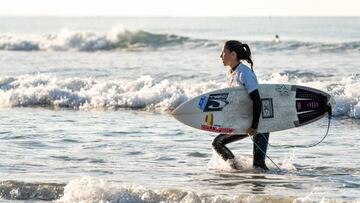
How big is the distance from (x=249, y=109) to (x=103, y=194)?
2088 millimetres

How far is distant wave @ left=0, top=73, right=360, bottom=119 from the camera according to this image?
59.9 feet

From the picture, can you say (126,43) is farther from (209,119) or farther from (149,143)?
(209,119)

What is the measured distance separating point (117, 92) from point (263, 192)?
11.4m

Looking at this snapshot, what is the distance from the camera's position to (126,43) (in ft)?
132

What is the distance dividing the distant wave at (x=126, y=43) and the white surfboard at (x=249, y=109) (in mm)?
21215

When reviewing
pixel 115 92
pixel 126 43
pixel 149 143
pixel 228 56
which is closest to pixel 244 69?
pixel 228 56

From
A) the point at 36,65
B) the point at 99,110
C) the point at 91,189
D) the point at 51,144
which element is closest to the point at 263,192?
the point at 91,189

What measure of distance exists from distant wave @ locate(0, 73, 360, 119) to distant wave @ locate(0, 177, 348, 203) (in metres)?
8.68

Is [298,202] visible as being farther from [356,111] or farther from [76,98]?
[76,98]

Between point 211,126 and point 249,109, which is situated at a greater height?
point 249,109

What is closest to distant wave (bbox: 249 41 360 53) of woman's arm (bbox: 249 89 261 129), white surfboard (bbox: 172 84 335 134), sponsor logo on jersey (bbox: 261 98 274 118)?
white surfboard (bbox: 172 84 335 134)

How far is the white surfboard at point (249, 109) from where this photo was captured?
9719 mm

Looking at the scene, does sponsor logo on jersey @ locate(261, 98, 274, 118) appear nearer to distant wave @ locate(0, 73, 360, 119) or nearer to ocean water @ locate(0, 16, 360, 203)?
ocean water @ locate(0, 16, 360, 203)

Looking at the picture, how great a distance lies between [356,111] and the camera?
15891 mm
